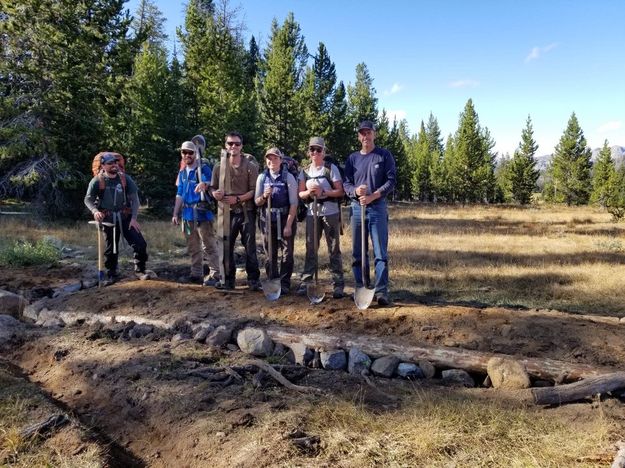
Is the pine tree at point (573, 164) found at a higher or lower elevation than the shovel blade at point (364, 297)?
higher

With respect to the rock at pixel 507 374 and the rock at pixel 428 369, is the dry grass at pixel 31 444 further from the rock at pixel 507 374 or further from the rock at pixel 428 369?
the rock at pixel 507 374

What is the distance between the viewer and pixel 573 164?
155ft

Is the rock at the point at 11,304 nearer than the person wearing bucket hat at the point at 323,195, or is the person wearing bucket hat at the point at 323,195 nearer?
the person wearing bucket hat at the point at 323,195

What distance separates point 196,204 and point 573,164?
162ft

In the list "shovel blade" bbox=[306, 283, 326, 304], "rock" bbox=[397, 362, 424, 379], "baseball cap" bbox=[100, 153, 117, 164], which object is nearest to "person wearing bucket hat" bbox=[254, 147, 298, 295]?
"shovel blade" bbox=[306, 283, 326, 304]

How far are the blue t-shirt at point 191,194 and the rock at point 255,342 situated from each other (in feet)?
9.15

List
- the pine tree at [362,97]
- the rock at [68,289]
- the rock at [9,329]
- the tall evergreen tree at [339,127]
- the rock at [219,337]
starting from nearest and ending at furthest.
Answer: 1. the rock at [219,337]
2. the rock at [9,329]
3. the rock at [68,289]
4. the tall evergreen tree at [339,127]
5. the pine tree at [362,97]

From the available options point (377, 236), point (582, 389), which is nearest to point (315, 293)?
point (377, 236)

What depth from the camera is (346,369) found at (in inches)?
206

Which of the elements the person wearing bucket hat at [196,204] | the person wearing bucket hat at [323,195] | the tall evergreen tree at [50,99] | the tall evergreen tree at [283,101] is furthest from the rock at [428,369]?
the tall evergreen tree at [283,101]

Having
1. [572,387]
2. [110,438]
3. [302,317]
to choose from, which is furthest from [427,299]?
[110,438]

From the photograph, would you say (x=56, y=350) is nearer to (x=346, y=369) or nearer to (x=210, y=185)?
(x=210, y=185)

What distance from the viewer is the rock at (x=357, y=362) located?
512 centimetres

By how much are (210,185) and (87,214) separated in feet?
52.1
